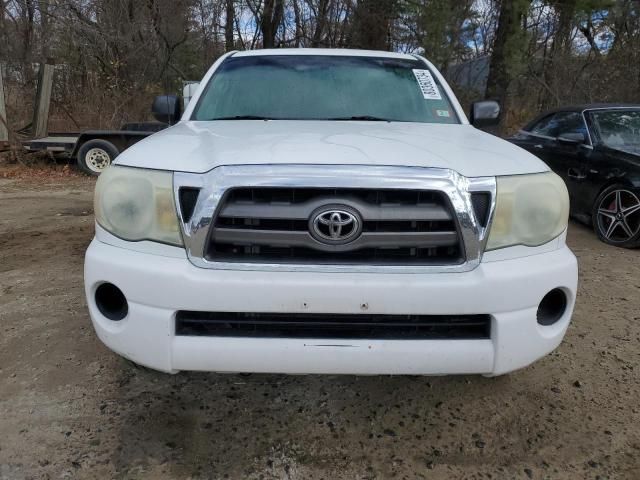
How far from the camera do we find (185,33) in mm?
16828

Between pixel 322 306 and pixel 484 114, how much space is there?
2365 millimetres

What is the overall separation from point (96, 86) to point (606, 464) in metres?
14.0

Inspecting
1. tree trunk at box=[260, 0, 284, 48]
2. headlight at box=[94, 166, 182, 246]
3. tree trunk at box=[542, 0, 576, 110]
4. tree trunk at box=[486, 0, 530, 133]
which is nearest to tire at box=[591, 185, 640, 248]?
headlight at box=[94, 166, 182, 246]

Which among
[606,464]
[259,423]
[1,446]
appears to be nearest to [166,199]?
[259,423]

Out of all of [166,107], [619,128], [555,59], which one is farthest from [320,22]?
[166,107]

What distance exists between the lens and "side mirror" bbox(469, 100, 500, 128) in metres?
3.71

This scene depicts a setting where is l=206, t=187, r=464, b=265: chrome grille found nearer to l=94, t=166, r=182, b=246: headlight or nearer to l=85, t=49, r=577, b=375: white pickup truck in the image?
l=85, t=49, r=577, b=375: white pickup truck

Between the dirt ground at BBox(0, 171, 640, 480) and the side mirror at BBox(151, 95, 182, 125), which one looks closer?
the dirt ground at BBox(0, 171, 640, 480)

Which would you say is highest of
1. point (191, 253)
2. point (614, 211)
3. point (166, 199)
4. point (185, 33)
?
point (185, 33)

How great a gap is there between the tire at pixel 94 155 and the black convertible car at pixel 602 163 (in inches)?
278

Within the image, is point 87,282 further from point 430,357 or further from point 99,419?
point 430,357

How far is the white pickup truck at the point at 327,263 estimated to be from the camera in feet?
6.41

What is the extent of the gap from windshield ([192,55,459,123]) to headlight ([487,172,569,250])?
1.25 meters

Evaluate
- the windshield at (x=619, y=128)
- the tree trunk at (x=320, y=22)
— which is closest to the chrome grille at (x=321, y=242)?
the windshield at (x=619, y=128)
